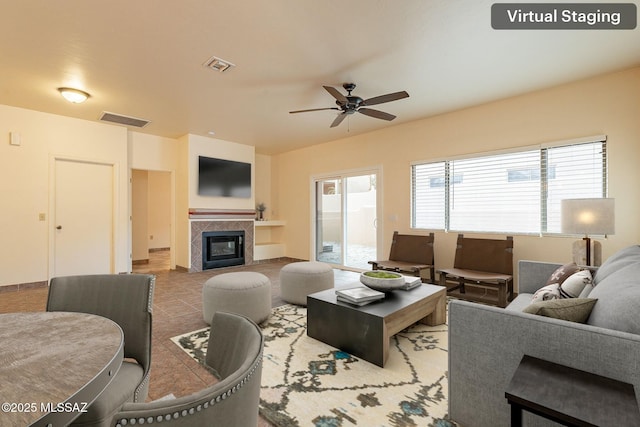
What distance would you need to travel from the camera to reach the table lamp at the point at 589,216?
2.77m

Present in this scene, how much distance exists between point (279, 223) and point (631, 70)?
21.0 ft

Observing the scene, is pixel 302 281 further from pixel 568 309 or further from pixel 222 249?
pixel 222 249

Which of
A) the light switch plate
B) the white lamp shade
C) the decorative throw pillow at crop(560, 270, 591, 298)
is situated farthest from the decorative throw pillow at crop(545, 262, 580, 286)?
the light switch plate

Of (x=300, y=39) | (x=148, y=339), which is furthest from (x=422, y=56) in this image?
(x=148, y=339)

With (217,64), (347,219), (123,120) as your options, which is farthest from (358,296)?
(123,120)

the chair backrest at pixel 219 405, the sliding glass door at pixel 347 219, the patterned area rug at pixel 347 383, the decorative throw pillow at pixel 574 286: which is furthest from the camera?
the sliding glass door at pixel 347 219

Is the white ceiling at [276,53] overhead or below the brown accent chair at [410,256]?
overhead

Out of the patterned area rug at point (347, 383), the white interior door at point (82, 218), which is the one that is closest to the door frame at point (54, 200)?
the white interior door at point (82, 218)

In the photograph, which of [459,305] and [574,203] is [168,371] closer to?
[459,305]

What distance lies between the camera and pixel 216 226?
6125mm

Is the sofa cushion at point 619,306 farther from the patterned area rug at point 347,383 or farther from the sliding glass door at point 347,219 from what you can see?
the sliding glass door at point 347,219

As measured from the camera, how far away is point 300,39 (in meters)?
2.64

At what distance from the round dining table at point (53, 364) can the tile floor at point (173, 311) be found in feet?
3.15

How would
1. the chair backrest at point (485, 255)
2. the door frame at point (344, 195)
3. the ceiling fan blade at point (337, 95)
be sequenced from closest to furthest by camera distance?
the ceiling fan blade at point (337, 95), the chair backrest at point (485, 255), the door frame at point (344, 195)
